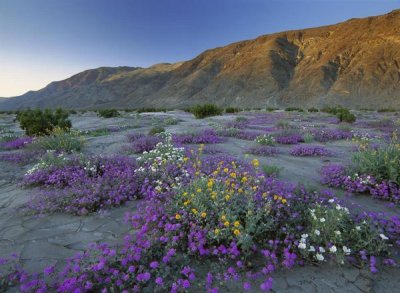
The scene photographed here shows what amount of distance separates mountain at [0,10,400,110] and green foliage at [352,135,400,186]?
60.8m

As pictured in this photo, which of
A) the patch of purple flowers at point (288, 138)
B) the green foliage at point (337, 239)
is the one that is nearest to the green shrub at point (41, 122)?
the patch of purple flowers at point (288, 138)

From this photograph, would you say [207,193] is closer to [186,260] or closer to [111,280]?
[186,260]

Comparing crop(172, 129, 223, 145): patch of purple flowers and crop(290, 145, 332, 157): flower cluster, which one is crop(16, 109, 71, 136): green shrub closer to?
crop(172, 129, 223, 145): patch of purple flowers

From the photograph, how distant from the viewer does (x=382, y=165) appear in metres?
5.09

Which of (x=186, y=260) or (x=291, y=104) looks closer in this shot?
(x=186, y=260)

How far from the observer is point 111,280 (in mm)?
2721

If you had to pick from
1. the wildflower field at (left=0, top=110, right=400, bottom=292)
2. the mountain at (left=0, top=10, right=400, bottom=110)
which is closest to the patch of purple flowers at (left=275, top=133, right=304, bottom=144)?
the wildflower field at (left=0, top=110, right=400, bottom=292)

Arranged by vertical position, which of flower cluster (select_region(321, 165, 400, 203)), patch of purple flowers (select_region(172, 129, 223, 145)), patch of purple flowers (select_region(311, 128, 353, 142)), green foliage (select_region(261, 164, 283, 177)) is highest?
patch of purple flowers (select_region(172, 129, 223, 145))

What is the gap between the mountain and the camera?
64.6 meters

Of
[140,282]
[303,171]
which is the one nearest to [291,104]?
[303,171]

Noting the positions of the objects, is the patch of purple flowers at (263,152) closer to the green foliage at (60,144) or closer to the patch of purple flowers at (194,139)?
the patch of purple flowers at (194,139)

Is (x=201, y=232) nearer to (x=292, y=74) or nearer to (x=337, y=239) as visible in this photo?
(x=337, y=239)

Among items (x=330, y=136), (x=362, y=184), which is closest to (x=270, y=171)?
(x=362, y=184)

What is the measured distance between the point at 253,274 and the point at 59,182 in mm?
3948
